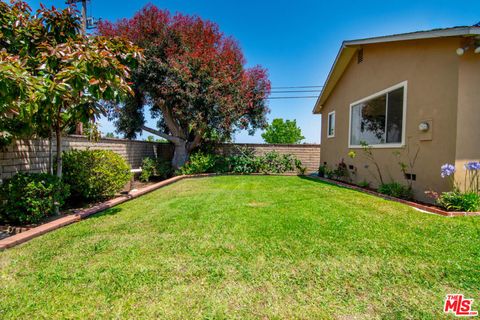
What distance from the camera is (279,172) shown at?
12.0m

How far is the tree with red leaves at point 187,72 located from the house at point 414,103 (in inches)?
170

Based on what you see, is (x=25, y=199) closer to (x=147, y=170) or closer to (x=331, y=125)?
(x=147, y=170)

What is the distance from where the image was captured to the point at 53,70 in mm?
3727

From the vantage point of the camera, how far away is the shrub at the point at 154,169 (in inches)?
372

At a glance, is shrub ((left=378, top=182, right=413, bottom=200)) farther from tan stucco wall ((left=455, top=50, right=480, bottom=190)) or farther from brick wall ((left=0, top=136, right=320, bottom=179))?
brick wall ((left=0, top=136, right=320, bottom=179))

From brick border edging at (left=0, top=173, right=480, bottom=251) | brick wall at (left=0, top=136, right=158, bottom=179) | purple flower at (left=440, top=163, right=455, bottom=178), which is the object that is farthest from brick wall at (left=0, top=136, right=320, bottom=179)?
purple flower at (left=440, top=163, right=455, bottom=178)

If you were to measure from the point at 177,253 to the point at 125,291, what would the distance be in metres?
0.77

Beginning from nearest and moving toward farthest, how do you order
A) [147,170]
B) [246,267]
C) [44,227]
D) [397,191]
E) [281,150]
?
[246,267], [44,227], [397,191], [147,170], [281,150]

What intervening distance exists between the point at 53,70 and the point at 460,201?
7315mm

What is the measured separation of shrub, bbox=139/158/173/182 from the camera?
31.0 feet

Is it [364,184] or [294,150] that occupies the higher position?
[294,150]

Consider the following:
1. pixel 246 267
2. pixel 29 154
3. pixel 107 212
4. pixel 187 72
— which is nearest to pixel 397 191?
pixel 246 267

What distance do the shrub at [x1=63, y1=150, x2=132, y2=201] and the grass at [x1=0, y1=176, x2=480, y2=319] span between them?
134 centimetres

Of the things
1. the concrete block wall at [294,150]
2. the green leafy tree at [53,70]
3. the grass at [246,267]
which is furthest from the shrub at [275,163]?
the green leafy tree at [53,70]
